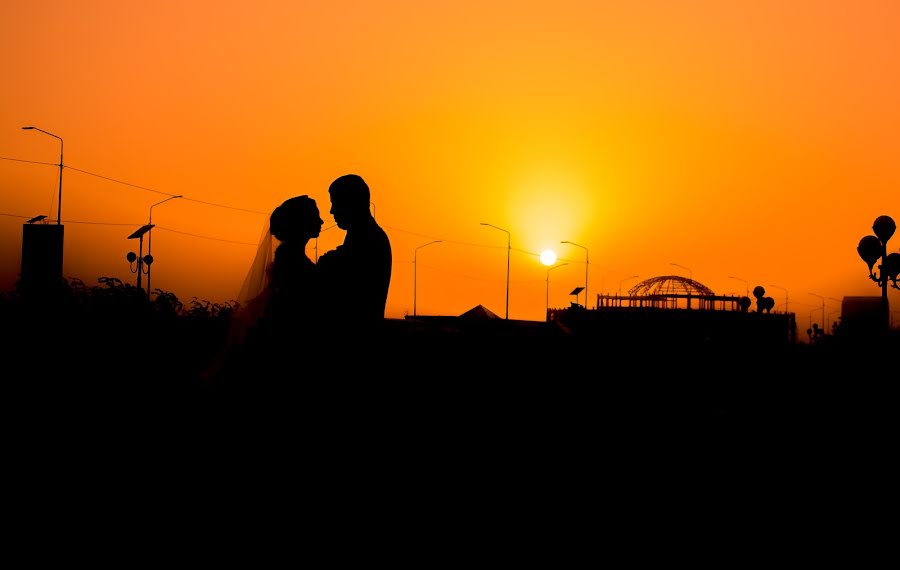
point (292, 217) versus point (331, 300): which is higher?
point (292, 217)

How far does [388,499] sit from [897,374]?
2153 cm

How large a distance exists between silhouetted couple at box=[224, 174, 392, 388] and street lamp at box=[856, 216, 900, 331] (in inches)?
940

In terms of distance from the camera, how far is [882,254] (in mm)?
28266

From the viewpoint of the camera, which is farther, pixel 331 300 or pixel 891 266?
pixel 891 266

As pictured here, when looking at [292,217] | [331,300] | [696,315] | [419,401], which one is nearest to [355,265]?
[331,300]

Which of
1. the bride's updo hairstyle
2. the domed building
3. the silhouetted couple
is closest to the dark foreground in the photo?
the silhouetted couple

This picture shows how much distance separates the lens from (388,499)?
6516mm

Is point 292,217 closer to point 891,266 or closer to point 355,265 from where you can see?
point 355,265

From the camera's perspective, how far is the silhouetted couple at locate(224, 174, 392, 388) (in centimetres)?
609

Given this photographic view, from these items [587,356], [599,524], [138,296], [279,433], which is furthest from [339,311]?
[587,356]

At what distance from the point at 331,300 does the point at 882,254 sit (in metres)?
25.7

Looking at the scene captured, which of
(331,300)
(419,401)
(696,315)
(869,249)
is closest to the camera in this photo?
(331,300)

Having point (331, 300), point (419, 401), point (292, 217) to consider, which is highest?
point (292, 217)

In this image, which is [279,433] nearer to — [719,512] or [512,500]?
[512,500]
